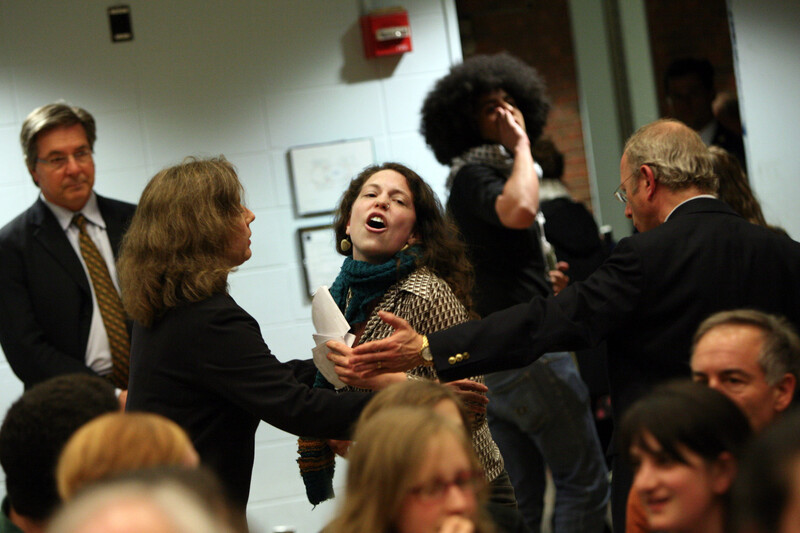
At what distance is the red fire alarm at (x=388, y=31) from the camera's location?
4125 millimetres

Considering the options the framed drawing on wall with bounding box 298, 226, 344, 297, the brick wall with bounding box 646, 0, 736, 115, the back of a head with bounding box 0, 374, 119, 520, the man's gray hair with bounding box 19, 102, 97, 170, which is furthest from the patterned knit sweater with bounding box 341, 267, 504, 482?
the brick wall with bounding box 646, 0, 736, 115

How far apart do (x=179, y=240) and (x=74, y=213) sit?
1.40 meters

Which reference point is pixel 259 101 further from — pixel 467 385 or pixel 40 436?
pixel 40 436

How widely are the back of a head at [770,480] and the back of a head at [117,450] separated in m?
0.82

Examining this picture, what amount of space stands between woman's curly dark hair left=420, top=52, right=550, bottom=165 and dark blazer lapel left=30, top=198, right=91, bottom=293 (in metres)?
1.33

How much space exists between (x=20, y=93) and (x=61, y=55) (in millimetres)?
242

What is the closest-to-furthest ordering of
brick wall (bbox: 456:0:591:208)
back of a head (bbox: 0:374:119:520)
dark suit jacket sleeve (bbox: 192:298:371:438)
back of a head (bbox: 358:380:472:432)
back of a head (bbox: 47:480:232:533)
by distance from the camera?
back of a head (bbox: 47:480:232:533)
back of a head (bbox: 0:374:119:520)
back of a head (bbox: 358:380:472:432)
dark suit jacket sleeve (bbox: 192:298:371:438)
brick wall (bbox: 456:0:591:208)

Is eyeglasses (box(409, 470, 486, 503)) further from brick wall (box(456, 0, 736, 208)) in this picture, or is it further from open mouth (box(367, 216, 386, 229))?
brick wall (box(456, 0, 736, 208))

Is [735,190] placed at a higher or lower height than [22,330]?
higher

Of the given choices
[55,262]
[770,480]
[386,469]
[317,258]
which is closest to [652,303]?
[386,469]

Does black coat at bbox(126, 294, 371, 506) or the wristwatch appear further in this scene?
the wristwatch

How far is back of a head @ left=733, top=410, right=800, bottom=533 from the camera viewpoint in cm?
116

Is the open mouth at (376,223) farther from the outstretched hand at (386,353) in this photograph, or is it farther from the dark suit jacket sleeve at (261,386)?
the dark suit jacket sleeve at (261,386)

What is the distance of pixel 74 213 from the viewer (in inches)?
→ 132
